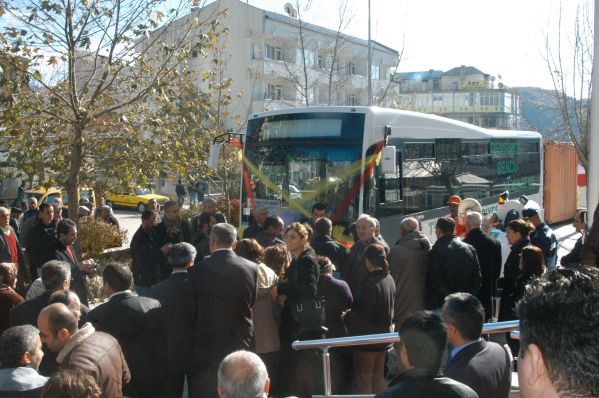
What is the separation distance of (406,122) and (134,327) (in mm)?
9376

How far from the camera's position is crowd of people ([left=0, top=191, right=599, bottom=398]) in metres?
2.47

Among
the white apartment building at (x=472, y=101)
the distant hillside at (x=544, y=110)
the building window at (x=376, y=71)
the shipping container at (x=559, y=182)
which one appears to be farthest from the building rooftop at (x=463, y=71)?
the shipping container at (x=559, y=182)

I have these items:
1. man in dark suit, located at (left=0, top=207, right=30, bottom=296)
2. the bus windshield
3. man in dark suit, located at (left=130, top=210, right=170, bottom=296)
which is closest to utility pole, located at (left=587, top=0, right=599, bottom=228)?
man in dark suit, located at (left=130, top=210, right=170, bottom=296)

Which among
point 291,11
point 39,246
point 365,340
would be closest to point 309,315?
point 365,340

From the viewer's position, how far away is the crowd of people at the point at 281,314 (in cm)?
247

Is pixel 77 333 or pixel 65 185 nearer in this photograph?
pixel 77 333

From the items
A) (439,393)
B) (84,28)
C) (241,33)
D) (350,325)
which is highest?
(241,33)

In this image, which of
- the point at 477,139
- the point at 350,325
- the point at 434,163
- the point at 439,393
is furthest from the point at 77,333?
the point at 477,139

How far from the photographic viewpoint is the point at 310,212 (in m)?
12.6

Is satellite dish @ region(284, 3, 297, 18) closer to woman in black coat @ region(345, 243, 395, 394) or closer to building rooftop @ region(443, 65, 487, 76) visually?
woman in black coat @ region(345, 243, 395, 394)

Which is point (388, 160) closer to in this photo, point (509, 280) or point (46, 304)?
point (509, 280)

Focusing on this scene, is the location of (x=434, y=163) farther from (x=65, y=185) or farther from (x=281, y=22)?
(x=281, y=22)

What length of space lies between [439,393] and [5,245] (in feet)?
24.1

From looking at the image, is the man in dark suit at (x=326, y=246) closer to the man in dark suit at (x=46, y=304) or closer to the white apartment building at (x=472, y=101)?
the man in dark suit at (x=46, y=304)
